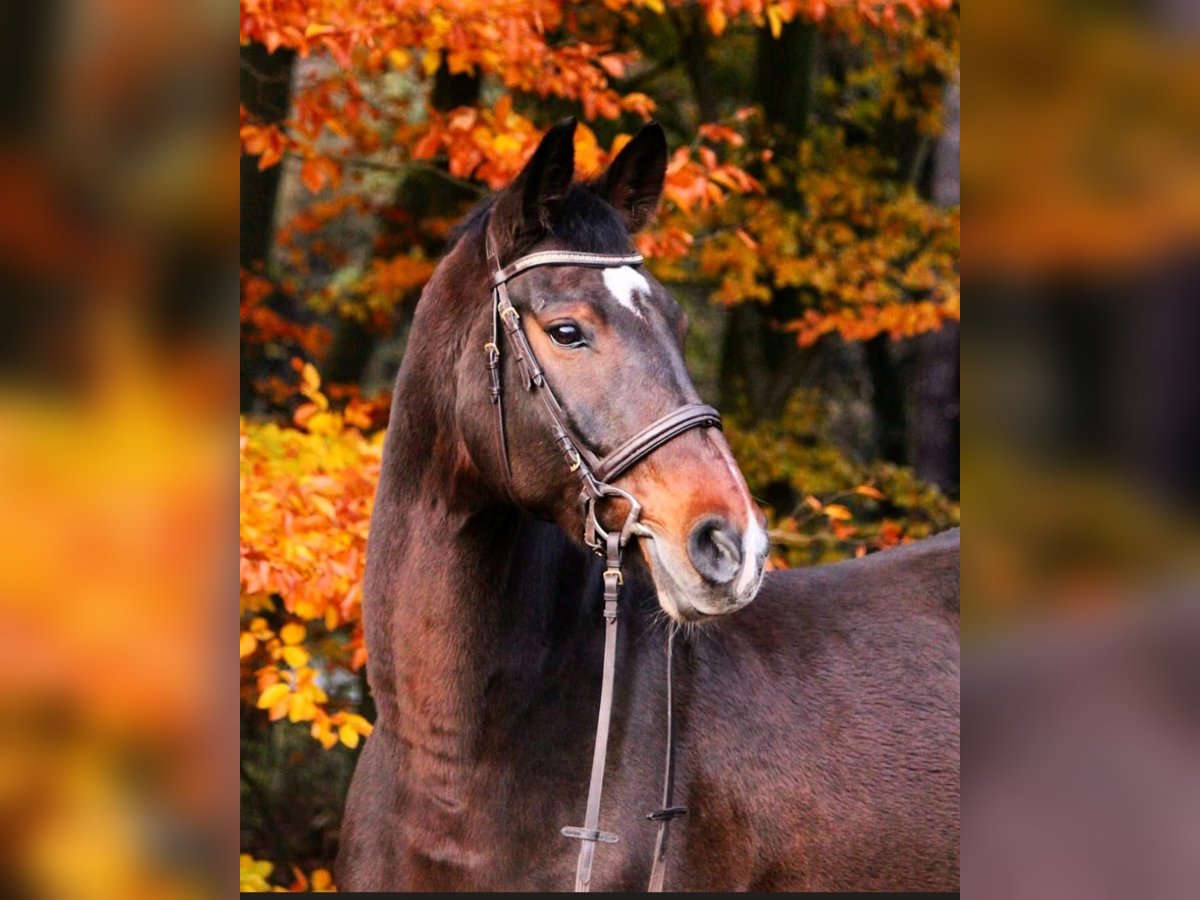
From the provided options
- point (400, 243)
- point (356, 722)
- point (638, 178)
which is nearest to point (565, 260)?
point (638, 178)

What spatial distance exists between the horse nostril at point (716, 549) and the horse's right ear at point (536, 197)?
914mm

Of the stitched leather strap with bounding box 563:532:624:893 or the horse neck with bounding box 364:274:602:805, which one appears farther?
the horse neck with bounding box 364:274:602:805

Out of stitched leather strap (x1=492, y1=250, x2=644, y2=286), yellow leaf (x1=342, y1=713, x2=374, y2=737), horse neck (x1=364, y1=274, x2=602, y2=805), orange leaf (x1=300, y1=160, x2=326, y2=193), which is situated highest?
stitched leather strap (x1=492, y1=250, x2=644, y2=286)

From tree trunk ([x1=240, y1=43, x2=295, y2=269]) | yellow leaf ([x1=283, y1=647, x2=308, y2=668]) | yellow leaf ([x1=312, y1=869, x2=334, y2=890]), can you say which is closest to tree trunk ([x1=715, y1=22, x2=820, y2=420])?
tree trunk ([x1=240, y1=43, x2=295, y2=269])

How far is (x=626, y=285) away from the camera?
2.76 metres

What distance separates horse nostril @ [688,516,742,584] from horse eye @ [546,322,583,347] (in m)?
0.57

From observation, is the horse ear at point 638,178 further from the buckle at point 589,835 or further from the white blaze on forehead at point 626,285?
the buckle at point 589,835

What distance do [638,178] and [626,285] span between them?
0.69 m

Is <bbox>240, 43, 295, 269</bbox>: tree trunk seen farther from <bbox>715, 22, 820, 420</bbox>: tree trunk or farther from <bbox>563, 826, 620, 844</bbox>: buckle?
<bbox>563, 826, 620, 844</bbox>: buckle

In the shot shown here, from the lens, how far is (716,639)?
3348 millimetres

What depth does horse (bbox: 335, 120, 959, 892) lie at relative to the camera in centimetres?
264
